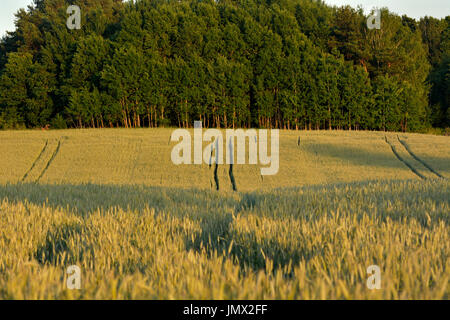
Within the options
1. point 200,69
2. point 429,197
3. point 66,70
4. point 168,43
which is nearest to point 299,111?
point 200,69

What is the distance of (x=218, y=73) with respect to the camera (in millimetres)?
53406

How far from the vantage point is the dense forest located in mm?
51531

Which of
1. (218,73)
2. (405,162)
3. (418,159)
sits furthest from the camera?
(218,73)

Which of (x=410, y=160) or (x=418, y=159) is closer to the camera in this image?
(x=410, y=160)

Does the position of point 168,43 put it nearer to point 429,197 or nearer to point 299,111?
point 299,111

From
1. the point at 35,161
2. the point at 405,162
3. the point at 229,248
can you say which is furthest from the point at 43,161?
the point at 229,248

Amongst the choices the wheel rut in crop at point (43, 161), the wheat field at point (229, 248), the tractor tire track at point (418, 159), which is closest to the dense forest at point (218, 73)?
the tractor tire track at point (418, 159)

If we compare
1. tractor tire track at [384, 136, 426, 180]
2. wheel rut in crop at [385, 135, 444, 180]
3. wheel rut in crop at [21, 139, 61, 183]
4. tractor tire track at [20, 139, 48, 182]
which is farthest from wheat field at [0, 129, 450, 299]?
wheel rut in crop at [385, 135, 444, 180]

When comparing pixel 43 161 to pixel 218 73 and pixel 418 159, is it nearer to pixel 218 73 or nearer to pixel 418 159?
pixel 418 159

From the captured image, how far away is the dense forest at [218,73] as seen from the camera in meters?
51.5

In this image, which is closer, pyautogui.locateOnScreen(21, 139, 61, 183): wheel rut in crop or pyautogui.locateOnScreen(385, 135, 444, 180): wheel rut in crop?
pyautogui.locateOnScreen(21, 139, 61, 183): wheel rut in crop

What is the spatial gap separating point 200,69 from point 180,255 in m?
53.0

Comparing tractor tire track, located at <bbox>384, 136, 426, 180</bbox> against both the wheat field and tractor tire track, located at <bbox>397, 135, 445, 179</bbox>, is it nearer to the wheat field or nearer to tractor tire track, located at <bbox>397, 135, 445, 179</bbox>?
tractor tire track, located at <bbox>397, 135, 445, 179</bbox>
